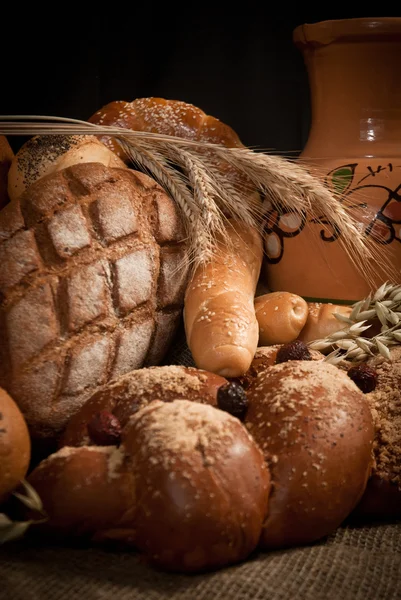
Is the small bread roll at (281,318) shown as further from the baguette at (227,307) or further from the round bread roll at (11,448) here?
the round bread roll at (11,448)

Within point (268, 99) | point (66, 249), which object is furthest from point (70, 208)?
point (268, 99)

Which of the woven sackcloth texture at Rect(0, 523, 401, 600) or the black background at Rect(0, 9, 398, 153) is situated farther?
the black background at Rect(0, 9, 398, 153)

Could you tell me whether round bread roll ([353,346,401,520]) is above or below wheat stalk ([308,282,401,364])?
below

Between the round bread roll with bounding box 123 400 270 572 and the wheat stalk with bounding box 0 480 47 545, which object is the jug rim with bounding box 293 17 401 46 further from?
the wheat stalk with bounding box 0 480 47 545

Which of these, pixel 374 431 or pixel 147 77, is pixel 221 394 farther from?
pixel 147 77

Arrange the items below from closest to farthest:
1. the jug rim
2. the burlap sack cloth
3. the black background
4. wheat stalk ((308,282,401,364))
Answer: the burlap sack cloth → wheat stalk ((308,282,401,364)) → the jug rim → the black background

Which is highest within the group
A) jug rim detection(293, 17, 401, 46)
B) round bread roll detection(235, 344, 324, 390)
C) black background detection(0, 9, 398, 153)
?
jug rim detection(293, 17, 401, 46)

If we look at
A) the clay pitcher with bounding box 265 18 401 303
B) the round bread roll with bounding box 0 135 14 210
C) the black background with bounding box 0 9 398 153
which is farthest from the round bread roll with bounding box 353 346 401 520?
the black background with bounding box 0 9 398 153

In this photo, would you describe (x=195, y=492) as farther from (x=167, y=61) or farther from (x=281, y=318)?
(x=167, y=61)

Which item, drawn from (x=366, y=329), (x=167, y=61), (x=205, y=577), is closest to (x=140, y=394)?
(x=205, y=577)
